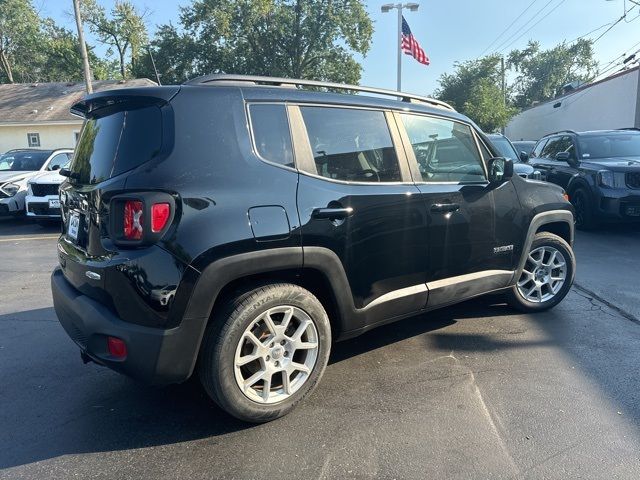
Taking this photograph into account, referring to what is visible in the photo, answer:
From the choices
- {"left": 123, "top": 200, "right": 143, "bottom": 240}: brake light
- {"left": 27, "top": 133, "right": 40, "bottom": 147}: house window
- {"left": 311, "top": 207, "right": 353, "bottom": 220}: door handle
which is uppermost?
{"left": 27, "top": 133, "right": 40, "bottom": 147}: house window

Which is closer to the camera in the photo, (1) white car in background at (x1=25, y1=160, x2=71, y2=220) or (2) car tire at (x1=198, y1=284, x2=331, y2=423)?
(2) car tire at (x1=198, y1=284, x2=331, y2=423)

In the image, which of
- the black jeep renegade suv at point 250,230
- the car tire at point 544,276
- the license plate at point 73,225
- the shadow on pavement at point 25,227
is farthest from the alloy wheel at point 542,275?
the shadow on pavement at point 25,227

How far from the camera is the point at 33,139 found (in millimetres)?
28266

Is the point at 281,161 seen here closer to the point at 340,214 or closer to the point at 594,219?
the point at 340,214

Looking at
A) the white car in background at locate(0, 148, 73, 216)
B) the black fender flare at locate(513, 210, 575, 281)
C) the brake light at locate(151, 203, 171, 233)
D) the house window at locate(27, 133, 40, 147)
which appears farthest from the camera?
the house window at locate(27, 133, 40, 147)

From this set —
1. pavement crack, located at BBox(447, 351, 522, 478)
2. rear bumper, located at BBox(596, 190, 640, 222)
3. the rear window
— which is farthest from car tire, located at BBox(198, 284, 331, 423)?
rear bumper, located at BBox(596, 190, 640, 222)

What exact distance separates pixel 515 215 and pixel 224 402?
2801mm

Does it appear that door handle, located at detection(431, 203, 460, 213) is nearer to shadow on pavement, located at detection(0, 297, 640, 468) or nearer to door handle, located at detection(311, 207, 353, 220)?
door handle, located at detection(311, 207, 353, 220)

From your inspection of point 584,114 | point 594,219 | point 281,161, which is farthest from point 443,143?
point 584,114

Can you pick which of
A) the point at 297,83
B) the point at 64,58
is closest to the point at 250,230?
the point at 297,83

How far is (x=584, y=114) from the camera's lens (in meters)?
25.5

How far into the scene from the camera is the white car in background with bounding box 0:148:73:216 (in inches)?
398

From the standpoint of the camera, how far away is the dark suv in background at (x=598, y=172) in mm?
8016

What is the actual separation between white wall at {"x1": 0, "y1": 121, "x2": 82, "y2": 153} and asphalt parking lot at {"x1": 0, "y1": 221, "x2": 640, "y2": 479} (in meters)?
26.7
